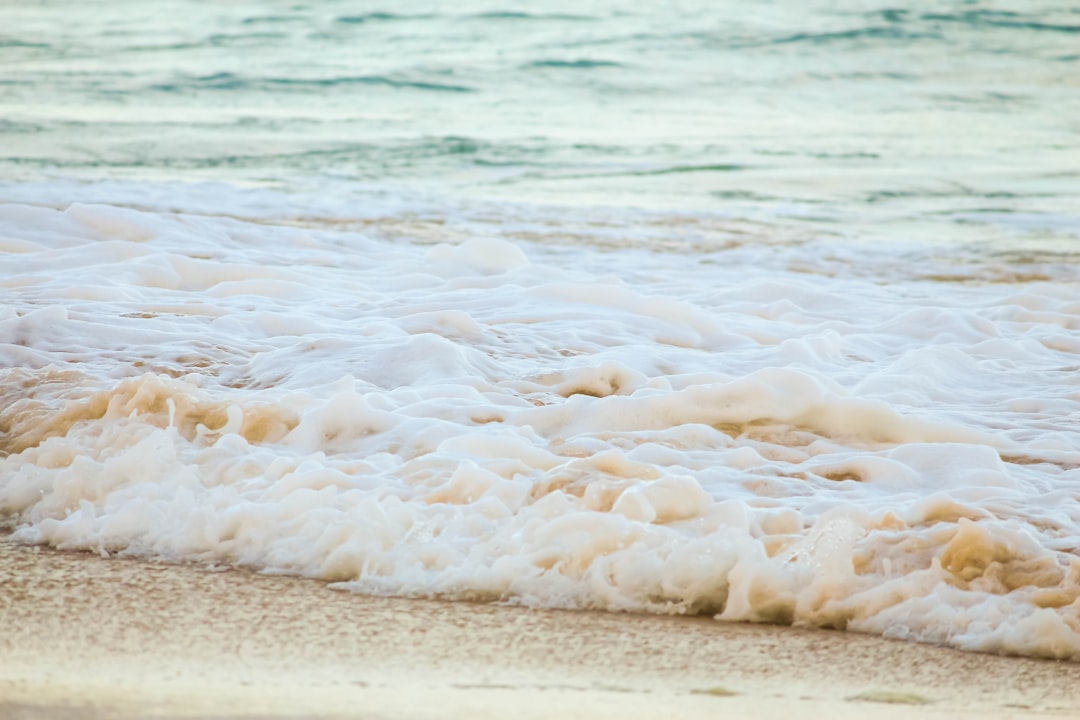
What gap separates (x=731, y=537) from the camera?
8.70ft

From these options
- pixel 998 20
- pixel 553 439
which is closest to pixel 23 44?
pixel 998 20

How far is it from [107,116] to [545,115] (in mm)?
5040

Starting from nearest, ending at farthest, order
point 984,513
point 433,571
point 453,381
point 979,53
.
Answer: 1. point 433,571
2. point 984,513
3. point 453,381
4. point 979,53

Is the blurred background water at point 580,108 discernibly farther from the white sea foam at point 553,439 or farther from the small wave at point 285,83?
the white sea foam at point 553,439

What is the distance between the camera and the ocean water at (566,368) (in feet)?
8.63

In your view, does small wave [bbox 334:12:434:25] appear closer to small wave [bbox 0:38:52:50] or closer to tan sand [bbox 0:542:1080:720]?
small wave [bbox 0:38:52:50]

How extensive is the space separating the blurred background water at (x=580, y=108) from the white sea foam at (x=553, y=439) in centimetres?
320

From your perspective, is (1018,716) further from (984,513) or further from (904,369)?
(904,369)

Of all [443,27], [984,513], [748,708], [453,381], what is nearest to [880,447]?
[984,513]

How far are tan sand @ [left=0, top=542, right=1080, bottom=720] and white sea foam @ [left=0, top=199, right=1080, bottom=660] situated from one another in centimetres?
13

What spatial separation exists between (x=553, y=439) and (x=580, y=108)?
12.4 metres

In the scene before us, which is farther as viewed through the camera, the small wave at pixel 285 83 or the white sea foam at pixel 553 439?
the small wave at pixel 285 83

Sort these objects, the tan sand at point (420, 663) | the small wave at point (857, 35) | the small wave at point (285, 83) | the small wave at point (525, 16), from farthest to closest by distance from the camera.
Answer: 1. the small wave at point (525, 16)
2. the small wave at point (857, 35)
3. the small wave at point (285, 83)
4. the tan sand at point (420, 663)

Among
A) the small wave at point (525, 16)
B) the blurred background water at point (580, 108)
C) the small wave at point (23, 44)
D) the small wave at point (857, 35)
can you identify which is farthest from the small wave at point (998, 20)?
the small wave at point (23, 44)
